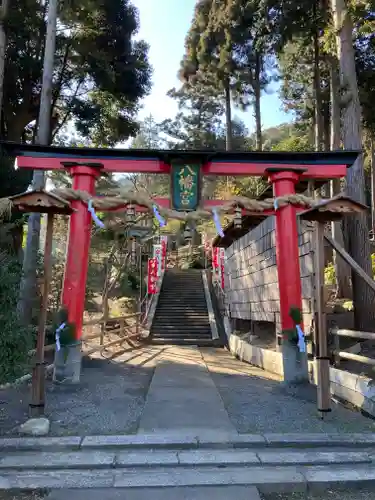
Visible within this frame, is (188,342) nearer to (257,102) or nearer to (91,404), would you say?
(91,404)

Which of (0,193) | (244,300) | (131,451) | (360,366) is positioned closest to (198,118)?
(244,300)

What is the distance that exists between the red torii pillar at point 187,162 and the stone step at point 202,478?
3.73 m

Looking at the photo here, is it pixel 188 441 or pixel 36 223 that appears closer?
pixel 188 441

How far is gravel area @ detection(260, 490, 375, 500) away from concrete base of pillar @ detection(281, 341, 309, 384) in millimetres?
3560

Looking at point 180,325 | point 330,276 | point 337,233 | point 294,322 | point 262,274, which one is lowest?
point 180,325

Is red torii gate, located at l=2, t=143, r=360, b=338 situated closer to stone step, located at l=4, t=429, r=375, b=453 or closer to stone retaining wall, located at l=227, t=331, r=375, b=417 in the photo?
stone retaining wall, located at l=227, t=331, r=375, b=417

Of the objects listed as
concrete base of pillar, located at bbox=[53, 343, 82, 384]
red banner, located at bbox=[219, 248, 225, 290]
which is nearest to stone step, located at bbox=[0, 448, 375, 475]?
concrete base of pillar, located at bbox=[53, 343, 82, 384]

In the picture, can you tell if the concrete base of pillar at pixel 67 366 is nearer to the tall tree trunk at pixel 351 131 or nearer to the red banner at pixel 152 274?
the tall tree trunk at pixel 351 131

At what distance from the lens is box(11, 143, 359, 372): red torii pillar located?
743 cm

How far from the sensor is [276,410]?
5527 mm

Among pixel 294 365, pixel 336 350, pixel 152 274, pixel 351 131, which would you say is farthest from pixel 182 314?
pixel 336 350

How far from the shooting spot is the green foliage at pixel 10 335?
427 cm

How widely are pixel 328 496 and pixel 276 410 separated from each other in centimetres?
216

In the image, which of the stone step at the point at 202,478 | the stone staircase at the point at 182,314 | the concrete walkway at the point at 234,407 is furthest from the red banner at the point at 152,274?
the stone step at the point at 202,478
